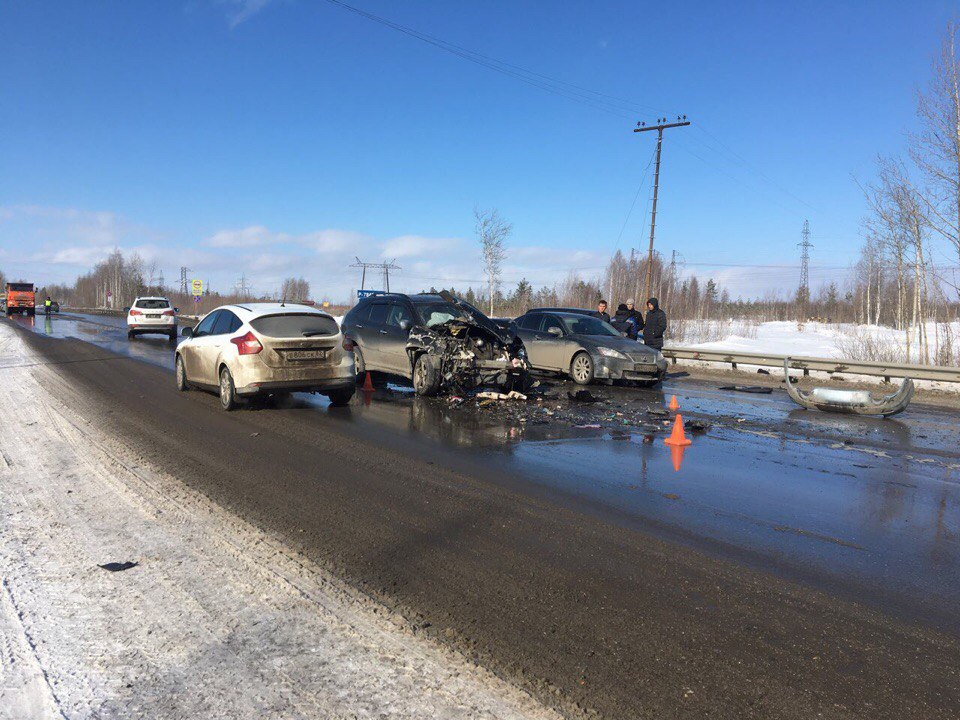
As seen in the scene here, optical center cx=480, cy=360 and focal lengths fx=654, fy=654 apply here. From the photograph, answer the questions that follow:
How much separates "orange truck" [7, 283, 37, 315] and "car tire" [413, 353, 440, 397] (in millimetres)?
59395

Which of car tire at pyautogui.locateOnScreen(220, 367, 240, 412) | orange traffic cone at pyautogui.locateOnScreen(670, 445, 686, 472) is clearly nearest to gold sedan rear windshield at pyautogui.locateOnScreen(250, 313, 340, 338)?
car tire at pyautogui.locateOnScreen(220, 367, 240, 412)

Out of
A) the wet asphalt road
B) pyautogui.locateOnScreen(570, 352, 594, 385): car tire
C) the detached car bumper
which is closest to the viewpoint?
the wet asphalt road

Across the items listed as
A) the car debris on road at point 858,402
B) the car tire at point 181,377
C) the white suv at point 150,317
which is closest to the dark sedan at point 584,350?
the car debris on road at point 858,402

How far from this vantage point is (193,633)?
3.27m

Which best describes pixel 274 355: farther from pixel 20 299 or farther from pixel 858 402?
pixel 20 299

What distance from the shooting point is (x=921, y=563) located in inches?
177

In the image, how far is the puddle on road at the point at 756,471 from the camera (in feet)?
15.2

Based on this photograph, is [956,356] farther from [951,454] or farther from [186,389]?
[186,389]

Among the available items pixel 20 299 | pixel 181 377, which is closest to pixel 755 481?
pixel 181 377

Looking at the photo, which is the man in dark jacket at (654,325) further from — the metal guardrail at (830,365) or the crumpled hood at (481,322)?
the crumpled hood at (481,322)

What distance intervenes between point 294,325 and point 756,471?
6966 millimetres

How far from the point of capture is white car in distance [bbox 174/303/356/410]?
9.88 m

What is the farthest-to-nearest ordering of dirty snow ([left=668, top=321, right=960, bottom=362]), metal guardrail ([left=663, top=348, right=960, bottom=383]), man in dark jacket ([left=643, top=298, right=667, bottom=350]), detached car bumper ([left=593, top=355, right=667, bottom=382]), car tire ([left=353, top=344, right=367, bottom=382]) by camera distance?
dirty snow ([left=668, top=321, right=960, bottom=362]) → man in dark jacket ([left=643, top=298, right=667, bottom=350]) → metal guardrail ([left=663, top=348, right=960, bottom=383]) → detached car bumper ([left=593, top=355, right=667, bottom=382]) → car tire ([left=353, top=344, right=367, bottom=382])

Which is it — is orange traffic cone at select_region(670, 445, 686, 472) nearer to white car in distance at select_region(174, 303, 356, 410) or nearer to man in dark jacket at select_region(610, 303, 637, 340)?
white car in distance at select_region(174, 303, 356, 410)
